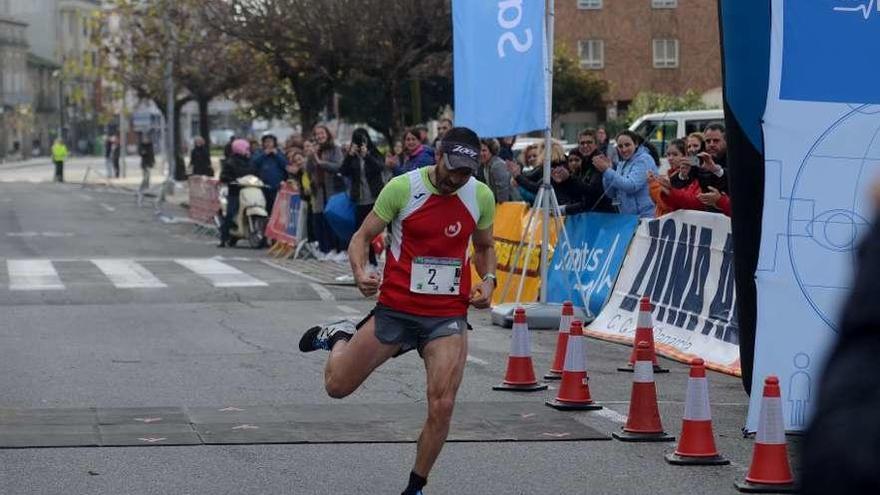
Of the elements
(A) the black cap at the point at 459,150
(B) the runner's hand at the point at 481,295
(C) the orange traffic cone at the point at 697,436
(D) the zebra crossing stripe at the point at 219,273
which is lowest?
(D) the zebra crossing stripe at the point at 219,273

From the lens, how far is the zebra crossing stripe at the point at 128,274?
18.8 m

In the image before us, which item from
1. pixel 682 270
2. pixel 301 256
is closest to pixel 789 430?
pixel 682 270

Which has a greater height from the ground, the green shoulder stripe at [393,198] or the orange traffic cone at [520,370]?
the green shoulder stripe at [393,198]

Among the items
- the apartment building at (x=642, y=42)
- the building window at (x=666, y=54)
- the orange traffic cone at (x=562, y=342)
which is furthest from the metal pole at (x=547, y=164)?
the building window at (x=666, y=54)

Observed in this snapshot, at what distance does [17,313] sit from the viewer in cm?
1581

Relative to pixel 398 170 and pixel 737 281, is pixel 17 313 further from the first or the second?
pixel 737 281

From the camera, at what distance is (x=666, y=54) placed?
62.7m

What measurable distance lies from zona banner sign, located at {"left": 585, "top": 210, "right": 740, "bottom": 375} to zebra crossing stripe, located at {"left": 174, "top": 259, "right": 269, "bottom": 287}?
5.56m

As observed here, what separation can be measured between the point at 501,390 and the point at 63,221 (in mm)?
24238

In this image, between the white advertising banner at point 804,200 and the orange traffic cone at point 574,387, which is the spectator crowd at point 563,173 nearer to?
the orange traffic cone at point 574,387

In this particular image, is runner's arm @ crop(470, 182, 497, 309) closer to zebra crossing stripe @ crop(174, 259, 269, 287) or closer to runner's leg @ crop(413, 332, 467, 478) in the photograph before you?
runner's leg @ crop(413, 332, 467, 478)

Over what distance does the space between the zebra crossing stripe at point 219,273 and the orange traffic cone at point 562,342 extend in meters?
7.64

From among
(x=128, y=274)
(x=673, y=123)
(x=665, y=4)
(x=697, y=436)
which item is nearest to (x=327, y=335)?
(x=697, y=436)

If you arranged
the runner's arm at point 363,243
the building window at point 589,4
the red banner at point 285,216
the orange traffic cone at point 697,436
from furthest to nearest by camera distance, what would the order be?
the building window at point 589,4, the red banner at point 285,216, the orange traffic cone at point 697,436, the runner's arm at point 363,243
